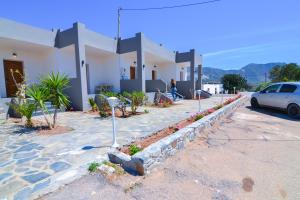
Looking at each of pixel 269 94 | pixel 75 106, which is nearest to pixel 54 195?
pixel 75 106

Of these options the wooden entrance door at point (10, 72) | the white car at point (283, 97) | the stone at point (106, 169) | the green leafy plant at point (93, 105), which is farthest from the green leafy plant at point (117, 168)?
the wooden entrance door at point (10, 72)

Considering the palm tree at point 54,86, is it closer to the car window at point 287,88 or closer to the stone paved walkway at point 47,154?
the stone paved walkway at point 47,154

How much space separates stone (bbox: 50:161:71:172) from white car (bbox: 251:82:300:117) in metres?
9.58

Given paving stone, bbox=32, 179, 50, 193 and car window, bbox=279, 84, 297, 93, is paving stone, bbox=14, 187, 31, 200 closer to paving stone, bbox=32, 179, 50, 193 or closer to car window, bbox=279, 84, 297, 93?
→ paving stone, bbox=32, 179, 50, 193

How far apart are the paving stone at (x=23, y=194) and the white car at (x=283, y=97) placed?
1016 centimetres

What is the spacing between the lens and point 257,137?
18.9ft

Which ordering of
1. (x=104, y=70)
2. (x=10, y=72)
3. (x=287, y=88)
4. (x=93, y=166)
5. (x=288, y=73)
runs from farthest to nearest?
(x=288, y=73), (x=104, y=70), (x=10, y=72), (x=287, y=88), (x=93, y=166)

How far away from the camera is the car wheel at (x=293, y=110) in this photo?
853 cm

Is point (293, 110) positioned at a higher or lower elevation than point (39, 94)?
lower

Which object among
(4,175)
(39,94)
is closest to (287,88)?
(39,94)

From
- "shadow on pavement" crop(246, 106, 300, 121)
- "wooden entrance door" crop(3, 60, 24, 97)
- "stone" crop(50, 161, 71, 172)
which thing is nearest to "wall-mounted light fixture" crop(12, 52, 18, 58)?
"wooden entrance door" crop(3, 60, 24, 97)

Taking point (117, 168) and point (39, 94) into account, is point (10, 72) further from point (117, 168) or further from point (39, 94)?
point (117, 168)

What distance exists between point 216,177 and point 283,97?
7.91 m

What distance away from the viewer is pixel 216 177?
11.1 feet
